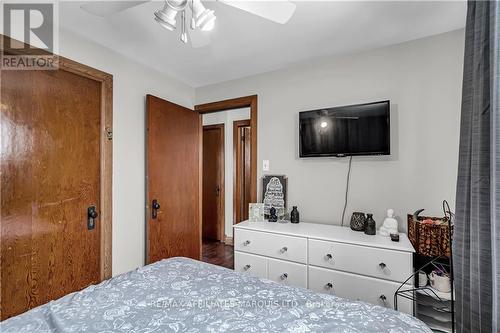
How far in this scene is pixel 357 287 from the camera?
5.86 feet

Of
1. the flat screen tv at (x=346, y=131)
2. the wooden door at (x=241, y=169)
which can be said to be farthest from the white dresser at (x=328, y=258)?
the wooden door at (x=241, y=169)

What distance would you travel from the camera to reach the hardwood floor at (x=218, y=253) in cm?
338

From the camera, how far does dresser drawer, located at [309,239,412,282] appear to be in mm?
1650

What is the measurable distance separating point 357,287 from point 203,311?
1.31 m

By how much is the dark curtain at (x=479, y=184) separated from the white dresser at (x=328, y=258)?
0.59m

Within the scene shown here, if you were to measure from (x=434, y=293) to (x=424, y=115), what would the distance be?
4.30ft

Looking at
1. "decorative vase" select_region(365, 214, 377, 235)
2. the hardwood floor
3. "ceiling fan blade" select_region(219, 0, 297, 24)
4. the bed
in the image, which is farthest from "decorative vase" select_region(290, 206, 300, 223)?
"ceiling fan blade" select_region(219, 0, 297, 24)

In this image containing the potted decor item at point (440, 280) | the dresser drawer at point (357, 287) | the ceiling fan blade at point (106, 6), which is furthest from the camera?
the dresser drawer at point (357, 287)

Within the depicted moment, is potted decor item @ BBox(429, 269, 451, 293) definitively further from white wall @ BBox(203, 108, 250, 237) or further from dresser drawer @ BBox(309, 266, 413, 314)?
white wall @ BBox(203, 108, 250, 237)

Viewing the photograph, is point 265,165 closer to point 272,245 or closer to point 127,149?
point 272,245

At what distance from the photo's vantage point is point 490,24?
871mm

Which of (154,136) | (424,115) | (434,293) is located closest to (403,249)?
(434,293)

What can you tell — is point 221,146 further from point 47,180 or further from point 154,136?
point 47,180

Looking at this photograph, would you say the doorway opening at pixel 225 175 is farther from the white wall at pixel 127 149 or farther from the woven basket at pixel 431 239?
the woven basket at pixel 431 239
